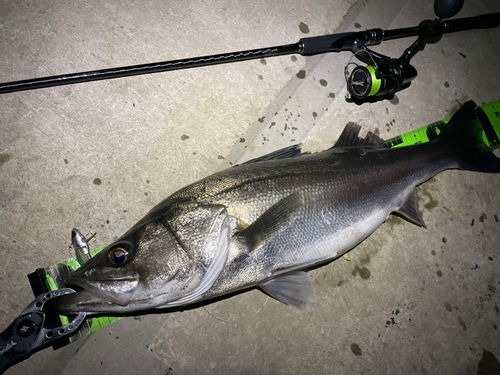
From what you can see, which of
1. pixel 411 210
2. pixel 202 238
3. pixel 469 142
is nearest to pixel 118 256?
pixel 202 238

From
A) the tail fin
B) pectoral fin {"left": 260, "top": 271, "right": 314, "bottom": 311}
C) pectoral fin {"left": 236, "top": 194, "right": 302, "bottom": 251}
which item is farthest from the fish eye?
the tail fin

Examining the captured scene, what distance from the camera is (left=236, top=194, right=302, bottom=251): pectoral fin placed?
1.64 metres

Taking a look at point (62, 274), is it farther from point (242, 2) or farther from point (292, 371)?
point (242, 2)

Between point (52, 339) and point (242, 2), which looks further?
point (242, 2)

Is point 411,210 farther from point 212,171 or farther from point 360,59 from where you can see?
point 212,171

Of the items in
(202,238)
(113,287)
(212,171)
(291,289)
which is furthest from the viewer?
(212,171)

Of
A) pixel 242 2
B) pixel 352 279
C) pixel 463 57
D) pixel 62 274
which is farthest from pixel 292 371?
pixel 463 57

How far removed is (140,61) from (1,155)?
3.87 feet

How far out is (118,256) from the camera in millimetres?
1502

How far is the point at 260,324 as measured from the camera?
7.15 feet

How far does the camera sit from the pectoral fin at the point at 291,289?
6.31 feet

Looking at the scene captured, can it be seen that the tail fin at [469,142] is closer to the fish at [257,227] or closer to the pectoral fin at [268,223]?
the fish at [257,227]

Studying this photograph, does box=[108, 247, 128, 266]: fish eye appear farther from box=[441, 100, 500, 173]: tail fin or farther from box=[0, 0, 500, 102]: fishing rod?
box=[441, 100, 500, 173]: tail fin

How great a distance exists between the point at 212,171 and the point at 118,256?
1.00 meters
